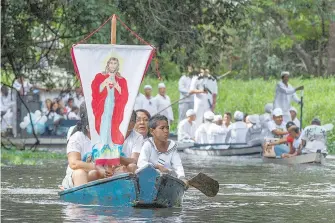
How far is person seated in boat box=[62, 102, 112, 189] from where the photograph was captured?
1627 centimetres

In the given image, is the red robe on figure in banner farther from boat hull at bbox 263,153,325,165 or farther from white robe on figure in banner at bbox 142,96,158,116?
white robe on figure in banner at bbox 142,96,158,116

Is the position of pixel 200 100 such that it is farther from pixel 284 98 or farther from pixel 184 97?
pixel 284 98

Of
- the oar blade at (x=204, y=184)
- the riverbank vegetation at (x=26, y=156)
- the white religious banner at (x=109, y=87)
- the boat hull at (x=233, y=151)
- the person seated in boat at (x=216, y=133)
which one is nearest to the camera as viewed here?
the white religious banner at (x=109, y=87)

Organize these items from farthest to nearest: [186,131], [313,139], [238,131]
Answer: [186,131]
[238,131]
[313,139]

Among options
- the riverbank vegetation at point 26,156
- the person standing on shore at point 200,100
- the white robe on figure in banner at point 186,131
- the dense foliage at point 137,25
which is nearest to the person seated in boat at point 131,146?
the dense foliage at point 137,25

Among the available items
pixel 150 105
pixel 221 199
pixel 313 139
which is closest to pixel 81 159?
pixel 221 199

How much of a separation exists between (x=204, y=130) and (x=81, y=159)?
1614 cm

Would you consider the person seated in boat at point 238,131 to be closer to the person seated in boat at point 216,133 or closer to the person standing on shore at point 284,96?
the person seated in boat at point 216,133

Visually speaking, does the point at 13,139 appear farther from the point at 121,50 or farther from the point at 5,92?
the point at 121,50

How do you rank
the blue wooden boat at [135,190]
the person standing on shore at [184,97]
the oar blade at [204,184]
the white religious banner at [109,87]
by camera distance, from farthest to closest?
the person standing on shore at [184,97] < the oar blade at [204,184] < the white religious banner at [109,87] < the blue wooden boat at [135,190]

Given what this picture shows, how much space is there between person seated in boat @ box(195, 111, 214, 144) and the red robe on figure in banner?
15.8 meters

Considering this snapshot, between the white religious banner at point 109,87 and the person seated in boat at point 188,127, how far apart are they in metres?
16.7

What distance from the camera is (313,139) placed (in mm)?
27656

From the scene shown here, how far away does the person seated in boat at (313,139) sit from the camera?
2745 centimetres
